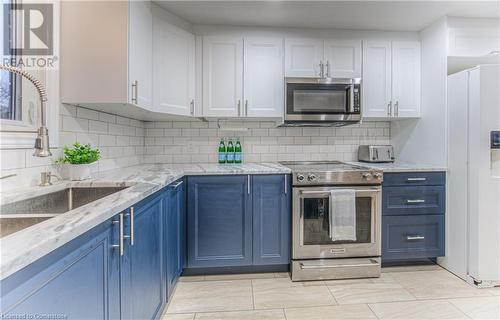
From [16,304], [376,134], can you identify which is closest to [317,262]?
[376,134]

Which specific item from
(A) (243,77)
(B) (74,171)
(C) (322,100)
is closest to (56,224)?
(B) (74,171)

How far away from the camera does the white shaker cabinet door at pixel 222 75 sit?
8.68 ft

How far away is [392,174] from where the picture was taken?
97.1 inches

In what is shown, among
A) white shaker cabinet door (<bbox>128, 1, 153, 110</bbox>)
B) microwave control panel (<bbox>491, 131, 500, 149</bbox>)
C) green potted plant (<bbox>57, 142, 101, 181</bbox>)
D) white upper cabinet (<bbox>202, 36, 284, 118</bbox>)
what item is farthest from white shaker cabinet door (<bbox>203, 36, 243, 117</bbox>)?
A: microwave control panel (<bbox>491, 131, 500, 149</bbox>)

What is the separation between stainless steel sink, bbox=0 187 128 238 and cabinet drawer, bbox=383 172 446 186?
2158 mm

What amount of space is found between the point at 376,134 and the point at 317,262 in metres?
1.66

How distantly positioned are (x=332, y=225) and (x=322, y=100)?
113 centimetres

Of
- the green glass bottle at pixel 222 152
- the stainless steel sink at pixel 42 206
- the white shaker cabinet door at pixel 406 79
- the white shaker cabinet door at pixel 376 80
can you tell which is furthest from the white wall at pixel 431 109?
the stainless steel sink at pixel 42 206

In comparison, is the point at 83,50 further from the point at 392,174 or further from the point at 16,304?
the point at 392,174

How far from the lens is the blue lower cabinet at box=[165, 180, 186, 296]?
6.12 feet

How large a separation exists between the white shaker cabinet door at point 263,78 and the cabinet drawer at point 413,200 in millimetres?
1230

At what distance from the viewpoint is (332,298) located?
2.06 m

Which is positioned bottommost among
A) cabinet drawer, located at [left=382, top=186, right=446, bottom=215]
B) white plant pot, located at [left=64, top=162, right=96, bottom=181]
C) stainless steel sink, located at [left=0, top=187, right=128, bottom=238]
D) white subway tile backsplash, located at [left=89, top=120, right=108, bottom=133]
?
cabinet drawer, located at [left=382, top=186, right=446, bottom=215]

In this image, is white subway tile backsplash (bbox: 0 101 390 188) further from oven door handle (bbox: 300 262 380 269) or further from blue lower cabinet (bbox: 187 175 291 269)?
oven door handle (bbox: 300 262 380 269)
